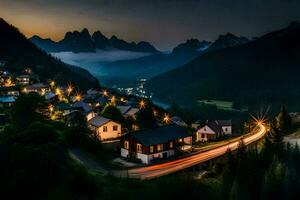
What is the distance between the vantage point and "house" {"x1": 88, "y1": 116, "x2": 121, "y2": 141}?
65250 millimetres

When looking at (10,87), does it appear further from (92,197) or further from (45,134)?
(92,197)

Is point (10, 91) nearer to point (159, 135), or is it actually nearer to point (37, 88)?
point (37, 88)

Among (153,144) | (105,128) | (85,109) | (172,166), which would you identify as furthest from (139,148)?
(85,109)

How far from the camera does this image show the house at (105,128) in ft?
214

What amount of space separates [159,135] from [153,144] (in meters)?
3.29

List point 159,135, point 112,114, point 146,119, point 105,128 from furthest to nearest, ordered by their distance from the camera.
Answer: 1. point 146,119
2. point 112,114
3. point 105,128
4. point 159,135

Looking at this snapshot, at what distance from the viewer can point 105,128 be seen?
217ft

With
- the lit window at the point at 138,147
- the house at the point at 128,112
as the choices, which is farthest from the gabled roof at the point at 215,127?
the lit window at the point at 138,147

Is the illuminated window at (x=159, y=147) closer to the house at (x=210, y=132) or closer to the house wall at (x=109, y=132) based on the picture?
the house wall at (x=109, y=132)

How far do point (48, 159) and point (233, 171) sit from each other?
17960 mm

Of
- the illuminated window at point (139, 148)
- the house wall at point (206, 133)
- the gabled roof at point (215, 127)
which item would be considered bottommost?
the house wall at point (206, 133)

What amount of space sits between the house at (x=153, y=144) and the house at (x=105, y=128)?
7.11 metres

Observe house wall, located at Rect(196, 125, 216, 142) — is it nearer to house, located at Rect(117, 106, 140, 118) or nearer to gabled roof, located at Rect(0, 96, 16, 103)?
house, located at Rect(117, 106, 140, 118)

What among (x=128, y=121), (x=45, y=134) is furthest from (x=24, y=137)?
(x=128, y=121)
